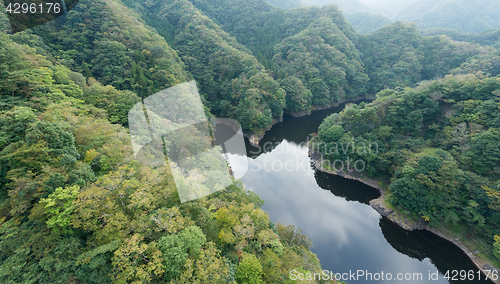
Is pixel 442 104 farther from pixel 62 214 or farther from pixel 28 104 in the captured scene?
pixel 28 104

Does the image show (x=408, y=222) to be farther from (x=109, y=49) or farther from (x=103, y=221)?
(x=109, y=49)

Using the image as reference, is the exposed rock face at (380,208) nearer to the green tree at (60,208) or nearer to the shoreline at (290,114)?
the shoreline at (290,114)

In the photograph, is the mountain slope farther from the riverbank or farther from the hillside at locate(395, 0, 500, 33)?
the hillside at locate(395, 0, 500, 33)

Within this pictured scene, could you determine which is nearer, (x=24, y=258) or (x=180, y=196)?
(x=24, y=258)

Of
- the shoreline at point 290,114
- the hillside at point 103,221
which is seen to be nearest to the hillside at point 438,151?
the shoreline at point 290,114

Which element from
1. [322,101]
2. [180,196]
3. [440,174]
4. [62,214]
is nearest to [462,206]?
[440,174]

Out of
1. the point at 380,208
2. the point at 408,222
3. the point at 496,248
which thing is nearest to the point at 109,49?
the point at 380,208
